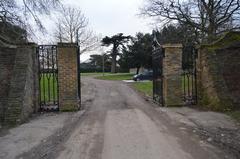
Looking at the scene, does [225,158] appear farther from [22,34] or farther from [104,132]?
[22,34]

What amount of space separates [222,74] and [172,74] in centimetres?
211

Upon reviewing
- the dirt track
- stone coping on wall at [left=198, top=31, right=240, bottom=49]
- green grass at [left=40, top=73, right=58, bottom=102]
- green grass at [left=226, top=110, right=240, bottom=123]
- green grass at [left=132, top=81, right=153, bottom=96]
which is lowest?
the dirt track

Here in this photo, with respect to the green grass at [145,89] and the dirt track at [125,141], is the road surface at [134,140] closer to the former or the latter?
the dirt track at [125,141]

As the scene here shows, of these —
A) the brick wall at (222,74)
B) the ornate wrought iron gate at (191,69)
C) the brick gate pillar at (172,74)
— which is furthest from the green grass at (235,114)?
the ornate wrought iron gate at (191,69)

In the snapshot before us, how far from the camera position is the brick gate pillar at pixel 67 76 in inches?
666

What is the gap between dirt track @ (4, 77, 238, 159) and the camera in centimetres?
892

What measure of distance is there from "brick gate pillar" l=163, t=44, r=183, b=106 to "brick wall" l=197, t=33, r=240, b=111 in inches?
38.0

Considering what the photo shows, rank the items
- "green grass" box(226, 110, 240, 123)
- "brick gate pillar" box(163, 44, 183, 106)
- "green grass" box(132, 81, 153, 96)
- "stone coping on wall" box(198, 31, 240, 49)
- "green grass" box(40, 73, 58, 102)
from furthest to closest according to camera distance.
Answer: "green grass" box(132, 81, 153, 96) < "green grass" box(40, 73, 58, 102) < "brick gate pillar" box(163, 44, 183, 106) < "stone coping on wall" box(198, 31, 240, 49) < "green grass" box(226, 110, 240, 123)

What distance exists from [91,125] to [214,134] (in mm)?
3957

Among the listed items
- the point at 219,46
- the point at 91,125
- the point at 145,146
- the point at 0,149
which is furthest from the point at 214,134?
the point at 219,46

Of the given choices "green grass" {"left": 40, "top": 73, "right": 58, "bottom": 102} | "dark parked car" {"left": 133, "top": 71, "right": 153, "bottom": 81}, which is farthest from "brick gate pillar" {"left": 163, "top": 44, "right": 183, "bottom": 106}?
"dark parked car" {"left": 133, "top": 71, "right": 153, "bottom": 81}

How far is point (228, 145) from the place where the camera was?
9781mm

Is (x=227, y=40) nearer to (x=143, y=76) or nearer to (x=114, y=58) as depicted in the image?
(x=143, y=76)

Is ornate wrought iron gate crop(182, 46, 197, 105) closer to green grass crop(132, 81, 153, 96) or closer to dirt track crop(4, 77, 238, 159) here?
dirt track crop(4, 77, 238, 159)
